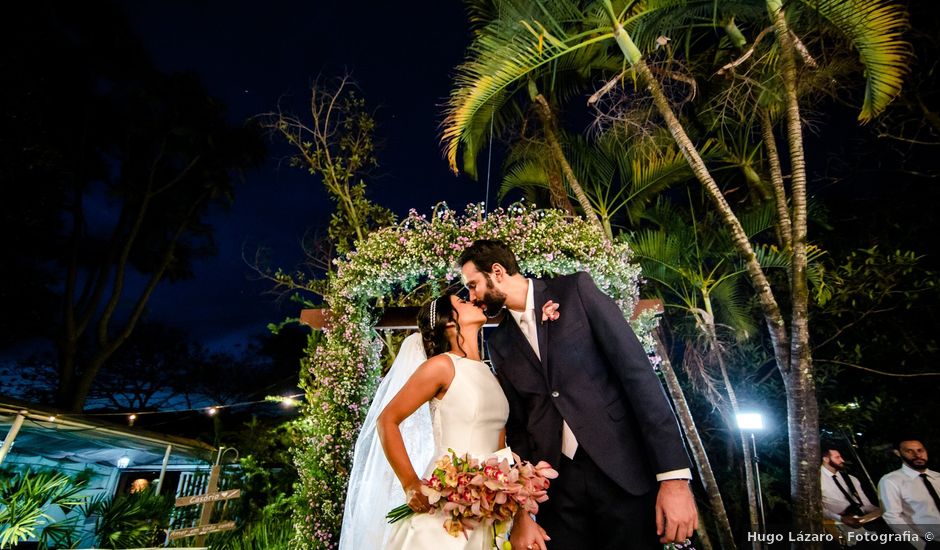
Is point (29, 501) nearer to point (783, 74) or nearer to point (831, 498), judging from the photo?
point (831, 498)

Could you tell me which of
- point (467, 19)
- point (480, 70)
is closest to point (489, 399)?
point (480, 70)

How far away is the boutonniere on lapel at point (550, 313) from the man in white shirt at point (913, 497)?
5.76 metres

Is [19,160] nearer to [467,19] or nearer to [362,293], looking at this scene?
[362,293]

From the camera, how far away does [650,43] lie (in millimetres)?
6508

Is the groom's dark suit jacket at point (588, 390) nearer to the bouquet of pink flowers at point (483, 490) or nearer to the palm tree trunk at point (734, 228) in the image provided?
the bouquet of pink flowers at point (483, 490)

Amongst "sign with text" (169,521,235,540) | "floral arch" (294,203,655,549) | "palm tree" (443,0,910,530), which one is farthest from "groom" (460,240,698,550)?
"sign with text" (169,521,235,540)

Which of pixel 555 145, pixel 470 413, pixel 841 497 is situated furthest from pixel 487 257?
pixel 841 497

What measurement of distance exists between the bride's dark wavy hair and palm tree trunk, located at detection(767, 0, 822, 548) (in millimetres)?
4969

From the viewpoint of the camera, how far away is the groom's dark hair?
2.57 meters

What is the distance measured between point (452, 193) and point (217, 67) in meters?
13.2

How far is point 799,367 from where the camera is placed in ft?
18.4

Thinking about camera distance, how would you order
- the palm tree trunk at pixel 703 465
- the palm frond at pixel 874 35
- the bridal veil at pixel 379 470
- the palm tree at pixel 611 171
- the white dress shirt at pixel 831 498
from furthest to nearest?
the palm tree at pixel 611 171 < the palm tree trunk at pixel 703 465 < the white dress shirt at pixel 831 498 < the palm frond at pixel 874 35 < the bridal veil at pixel 379 470

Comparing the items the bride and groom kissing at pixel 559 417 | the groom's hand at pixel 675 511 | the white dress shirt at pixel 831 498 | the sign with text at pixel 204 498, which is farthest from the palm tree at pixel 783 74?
A: the sign with text at pixel 204 498

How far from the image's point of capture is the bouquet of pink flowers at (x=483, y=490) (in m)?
1.89
